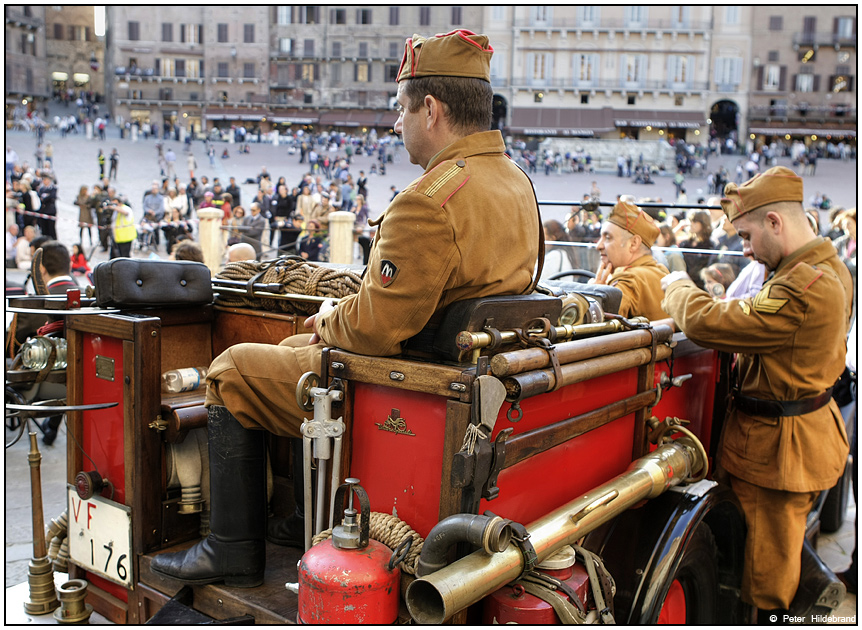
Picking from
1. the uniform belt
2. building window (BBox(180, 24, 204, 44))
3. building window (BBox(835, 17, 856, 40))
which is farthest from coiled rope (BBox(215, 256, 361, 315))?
building window (BBox(835, 17, 856, 40))

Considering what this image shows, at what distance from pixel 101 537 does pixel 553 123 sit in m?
63.5

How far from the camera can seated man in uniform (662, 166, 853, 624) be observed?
2.90 meters

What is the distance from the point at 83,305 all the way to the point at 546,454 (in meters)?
2.17

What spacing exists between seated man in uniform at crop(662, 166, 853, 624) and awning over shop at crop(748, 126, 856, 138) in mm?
67409

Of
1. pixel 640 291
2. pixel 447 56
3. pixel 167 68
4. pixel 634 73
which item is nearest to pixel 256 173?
pixel 167 68

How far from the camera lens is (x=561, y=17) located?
61.6 m

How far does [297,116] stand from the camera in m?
67.5

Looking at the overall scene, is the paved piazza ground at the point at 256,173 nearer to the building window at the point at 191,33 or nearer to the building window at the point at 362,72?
the building window at the point at 191,33

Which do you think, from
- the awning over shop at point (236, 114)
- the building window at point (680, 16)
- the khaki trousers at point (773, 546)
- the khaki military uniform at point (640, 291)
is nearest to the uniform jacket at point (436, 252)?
the khaki trousers at point (773, 546)

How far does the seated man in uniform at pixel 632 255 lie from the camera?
403cm

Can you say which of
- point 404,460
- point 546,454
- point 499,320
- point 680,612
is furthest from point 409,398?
point 680,612

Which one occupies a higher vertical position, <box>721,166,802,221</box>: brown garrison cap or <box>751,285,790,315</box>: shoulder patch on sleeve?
<box>721,166,802,221</box>: brown garrison cap

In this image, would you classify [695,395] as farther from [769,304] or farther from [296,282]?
[296,282]

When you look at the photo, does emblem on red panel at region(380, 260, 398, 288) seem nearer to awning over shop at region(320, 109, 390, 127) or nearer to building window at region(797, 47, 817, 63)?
awning over shop at region(320, 109, 390, 127)
